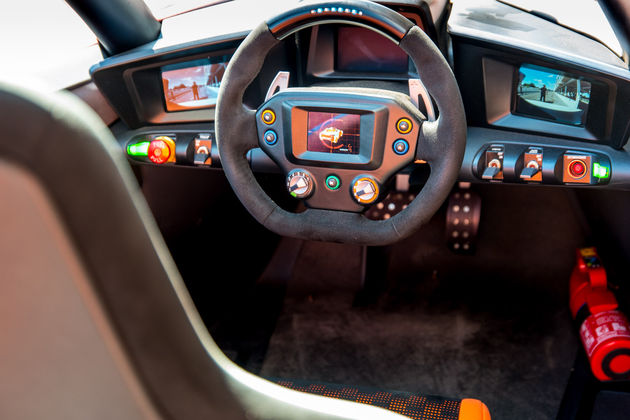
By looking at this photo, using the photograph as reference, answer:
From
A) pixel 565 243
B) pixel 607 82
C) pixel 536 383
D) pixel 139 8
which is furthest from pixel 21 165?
pixel 565 243

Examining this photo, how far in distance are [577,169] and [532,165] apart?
0.35 feet

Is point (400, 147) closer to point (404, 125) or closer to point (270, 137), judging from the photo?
point (404, 125)

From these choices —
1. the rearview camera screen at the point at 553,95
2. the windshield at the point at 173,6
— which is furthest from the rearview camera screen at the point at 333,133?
the windshield at the point at 173,6

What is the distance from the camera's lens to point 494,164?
156 centimetres

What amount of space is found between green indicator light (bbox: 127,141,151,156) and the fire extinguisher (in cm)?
154

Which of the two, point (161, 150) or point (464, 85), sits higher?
point (464, 85)

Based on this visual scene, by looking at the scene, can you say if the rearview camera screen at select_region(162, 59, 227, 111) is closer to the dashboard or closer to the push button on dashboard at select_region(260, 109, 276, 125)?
the dashboard

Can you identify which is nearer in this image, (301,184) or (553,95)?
(301,184)

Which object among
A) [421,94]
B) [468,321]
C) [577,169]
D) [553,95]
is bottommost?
[468,321]

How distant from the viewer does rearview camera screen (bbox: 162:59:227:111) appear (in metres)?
1.80

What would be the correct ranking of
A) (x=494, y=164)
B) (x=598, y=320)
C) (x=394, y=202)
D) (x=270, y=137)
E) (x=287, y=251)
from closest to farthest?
(x=270, y=137)
(x=494, y=164)
(x=598, y=320)
(x=394, y=202)
(x=287, y=251)

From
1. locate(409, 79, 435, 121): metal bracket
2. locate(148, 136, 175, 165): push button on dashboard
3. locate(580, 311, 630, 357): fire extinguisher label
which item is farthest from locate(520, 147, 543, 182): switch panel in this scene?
locate(148, 136, 175, 165): push button on dashboard

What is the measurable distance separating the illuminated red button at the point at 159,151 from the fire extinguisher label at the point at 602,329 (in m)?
1.46

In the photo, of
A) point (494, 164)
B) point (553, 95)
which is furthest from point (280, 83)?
point (553, 95)
